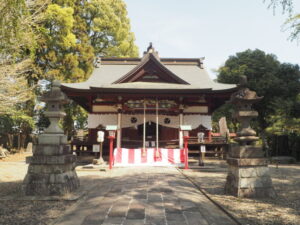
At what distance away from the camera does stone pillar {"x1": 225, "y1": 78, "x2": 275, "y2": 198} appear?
509 centimetres

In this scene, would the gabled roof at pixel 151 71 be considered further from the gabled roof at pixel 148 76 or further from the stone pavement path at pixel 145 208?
the stone pavement path at pixel 145 208

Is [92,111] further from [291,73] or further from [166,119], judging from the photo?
[291,73]

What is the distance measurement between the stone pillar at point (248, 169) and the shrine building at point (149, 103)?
22.3 ft

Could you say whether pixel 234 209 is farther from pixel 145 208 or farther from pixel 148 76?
pixel 148 76

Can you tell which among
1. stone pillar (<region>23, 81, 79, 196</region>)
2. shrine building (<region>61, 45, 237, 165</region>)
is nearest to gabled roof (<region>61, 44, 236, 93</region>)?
shrine building (<region>61, 45, 237, 165</region>)

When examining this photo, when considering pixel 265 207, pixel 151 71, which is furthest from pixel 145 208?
pixel 151 71

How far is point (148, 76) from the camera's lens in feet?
48.4

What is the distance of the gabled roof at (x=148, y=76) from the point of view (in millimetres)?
12203

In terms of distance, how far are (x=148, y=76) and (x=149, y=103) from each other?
236 centimetres

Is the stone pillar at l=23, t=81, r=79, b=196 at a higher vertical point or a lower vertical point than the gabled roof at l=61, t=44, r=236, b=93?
lower

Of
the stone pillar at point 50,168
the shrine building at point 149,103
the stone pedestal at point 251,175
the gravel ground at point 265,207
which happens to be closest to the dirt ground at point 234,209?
the gravel ground at point 265,207

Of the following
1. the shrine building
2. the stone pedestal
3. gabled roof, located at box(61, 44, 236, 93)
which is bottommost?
the stone pedestal

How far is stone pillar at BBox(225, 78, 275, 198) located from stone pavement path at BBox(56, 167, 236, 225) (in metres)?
0.94

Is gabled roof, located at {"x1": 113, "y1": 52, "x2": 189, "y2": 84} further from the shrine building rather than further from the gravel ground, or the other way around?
the gravel ground
